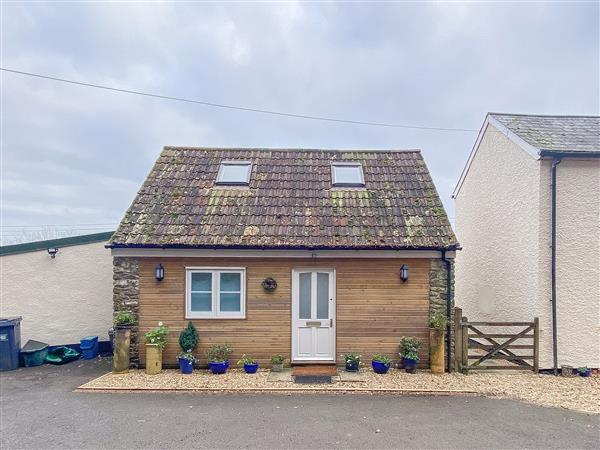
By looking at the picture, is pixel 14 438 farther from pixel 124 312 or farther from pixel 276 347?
pixel 276 347

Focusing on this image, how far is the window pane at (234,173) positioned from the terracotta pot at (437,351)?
661cm

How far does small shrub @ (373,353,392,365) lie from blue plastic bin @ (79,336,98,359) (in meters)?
7.96

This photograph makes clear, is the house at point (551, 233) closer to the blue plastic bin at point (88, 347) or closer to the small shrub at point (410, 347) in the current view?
the small shrub at point (410, 347)

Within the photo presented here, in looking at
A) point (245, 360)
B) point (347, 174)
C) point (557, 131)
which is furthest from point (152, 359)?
point (557, 131)

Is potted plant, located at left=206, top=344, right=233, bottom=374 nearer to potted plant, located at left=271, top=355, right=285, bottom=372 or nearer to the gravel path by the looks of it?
the gravel path

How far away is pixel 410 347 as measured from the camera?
27.1 ft

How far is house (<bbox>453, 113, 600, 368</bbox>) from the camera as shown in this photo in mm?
8430

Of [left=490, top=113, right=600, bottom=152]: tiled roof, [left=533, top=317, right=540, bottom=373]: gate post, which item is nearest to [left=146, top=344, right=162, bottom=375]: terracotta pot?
[left=533, top=317, right=540, bottom=373]: gate post

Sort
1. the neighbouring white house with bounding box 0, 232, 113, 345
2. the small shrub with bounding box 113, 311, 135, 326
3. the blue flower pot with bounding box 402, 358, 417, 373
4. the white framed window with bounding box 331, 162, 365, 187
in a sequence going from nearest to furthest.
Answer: the blue flower pot with bounding box 402, 358, 417, 373, the small shrub with bounding box 113, 311, 135, 326, the neighbouring white house with bounding box 0, 232, 113, 345, the white framed window with bounding box 331, 162, 365, 187

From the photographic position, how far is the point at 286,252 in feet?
27.9

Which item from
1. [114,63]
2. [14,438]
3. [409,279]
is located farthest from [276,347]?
[114,63]

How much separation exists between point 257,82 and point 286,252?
380 inches

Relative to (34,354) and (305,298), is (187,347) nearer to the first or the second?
(305,298)

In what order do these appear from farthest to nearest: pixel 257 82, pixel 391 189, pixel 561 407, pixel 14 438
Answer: pixel 257 82
pixel 391 189
pixel 561 407
pixel 14 438
